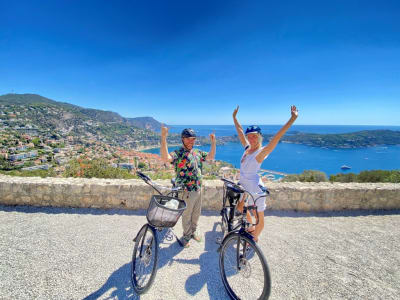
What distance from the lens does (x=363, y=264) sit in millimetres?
2260

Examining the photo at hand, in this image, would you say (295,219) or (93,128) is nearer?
(295,219)

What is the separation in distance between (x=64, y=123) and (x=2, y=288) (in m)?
50.7

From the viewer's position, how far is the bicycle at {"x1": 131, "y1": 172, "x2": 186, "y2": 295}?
1675 millimetres

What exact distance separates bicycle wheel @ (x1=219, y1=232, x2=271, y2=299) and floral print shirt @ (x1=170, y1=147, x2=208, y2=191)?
2.68ft

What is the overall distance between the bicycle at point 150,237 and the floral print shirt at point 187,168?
0.42m

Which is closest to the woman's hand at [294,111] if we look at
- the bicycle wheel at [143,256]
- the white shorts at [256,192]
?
the white shorts at [256,192]

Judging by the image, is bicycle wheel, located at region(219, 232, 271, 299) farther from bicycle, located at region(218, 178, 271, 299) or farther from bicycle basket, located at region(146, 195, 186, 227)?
bicycle basket, located at region(146, 195, 186, 227)

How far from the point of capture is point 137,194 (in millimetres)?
3527

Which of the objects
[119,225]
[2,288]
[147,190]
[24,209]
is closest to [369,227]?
[147,190]

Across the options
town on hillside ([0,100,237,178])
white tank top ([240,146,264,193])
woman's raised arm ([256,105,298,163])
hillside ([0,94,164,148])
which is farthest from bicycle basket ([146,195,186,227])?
hillside ([0,94,164,148])

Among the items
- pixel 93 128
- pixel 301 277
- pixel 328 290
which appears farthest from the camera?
pixel 93 128

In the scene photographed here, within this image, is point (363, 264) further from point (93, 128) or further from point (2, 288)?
point (93, 128)

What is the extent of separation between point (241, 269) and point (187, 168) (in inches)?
53.5

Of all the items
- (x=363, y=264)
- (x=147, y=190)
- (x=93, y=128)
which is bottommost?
(x=363, y=264)
